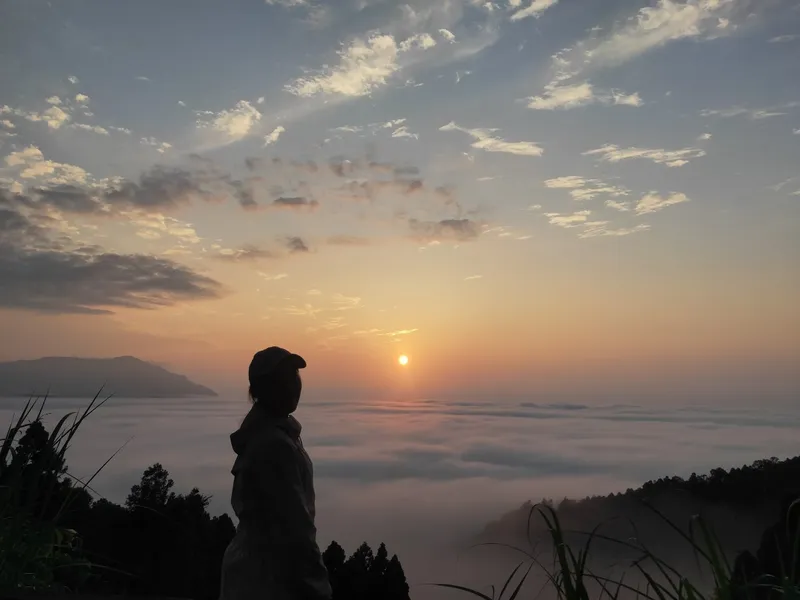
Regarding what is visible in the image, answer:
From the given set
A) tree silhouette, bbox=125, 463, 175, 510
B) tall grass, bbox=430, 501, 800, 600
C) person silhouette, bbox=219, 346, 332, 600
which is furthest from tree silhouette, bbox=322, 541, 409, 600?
tall grass, bbox=430, 501, 800, 600

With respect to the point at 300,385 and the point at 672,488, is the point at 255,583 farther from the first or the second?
the point at 672,488

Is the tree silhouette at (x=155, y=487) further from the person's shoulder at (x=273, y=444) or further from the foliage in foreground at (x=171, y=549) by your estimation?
the person's shoulder at (x=273, y=444)

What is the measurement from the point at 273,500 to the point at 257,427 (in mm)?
449

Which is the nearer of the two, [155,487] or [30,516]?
[30,516]

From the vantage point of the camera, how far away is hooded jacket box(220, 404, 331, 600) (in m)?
3.81

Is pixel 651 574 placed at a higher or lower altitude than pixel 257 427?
lower

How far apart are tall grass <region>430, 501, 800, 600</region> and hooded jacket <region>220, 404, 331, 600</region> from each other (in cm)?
134

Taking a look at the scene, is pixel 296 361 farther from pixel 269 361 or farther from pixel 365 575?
pixel 365 575

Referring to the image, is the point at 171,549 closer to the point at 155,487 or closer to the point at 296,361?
the point at 155,487

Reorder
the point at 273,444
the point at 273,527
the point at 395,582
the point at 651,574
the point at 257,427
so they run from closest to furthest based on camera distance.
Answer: the point at 651,574 < the point at 273,527 < the point at 273,444 < the point at 257,427 < the point at 395,582

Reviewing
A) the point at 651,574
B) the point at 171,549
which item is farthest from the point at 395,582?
the point at 651,574

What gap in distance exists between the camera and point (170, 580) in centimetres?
1023

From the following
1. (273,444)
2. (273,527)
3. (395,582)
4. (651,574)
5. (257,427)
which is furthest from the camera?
(395,582)

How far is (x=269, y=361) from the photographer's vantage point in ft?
13.7
